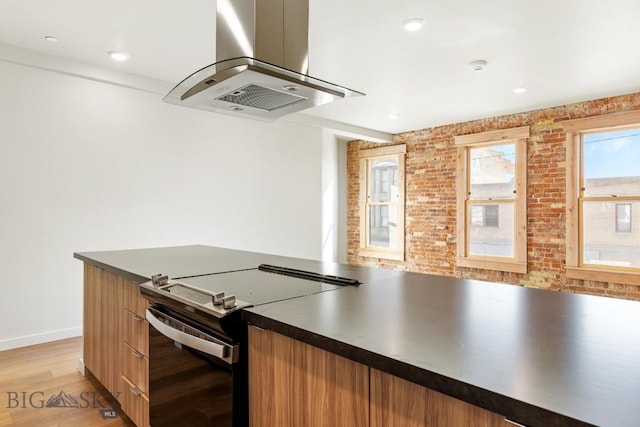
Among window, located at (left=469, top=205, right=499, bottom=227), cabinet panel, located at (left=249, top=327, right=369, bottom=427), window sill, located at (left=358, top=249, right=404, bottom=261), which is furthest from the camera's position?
window sill, located at (left=358, top=249, right=404, bottom=261)

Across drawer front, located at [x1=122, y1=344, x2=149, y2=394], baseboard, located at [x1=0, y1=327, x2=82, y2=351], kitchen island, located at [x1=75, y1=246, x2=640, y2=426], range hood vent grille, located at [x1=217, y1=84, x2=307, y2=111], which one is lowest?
baseboard, located at [x1=0, y1=327, x2=82, y2=351]

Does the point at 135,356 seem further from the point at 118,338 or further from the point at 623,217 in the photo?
the point at 623,217

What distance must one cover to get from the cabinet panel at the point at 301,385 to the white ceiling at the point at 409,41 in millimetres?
2278

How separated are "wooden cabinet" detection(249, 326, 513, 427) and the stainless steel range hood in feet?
3.35

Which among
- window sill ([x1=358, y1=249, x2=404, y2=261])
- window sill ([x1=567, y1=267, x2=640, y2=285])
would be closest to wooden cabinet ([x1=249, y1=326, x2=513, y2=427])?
window sill ([x1=567, y1=267, x2=640, y2=285])

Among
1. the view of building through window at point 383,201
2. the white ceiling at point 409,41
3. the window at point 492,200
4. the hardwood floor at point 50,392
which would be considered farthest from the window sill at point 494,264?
the hardwood floor at point 50,392

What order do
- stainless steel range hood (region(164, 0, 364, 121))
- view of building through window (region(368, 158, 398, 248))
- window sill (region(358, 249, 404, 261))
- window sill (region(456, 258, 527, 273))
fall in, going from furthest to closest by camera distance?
view of building through window (region(368, 158, 398, 248)) < window sill (region(358, 249, 404, 261)) < window sill (region(456, 258, 527, 273)) < stainless steel range hood (region(164, 0, 364, 121))

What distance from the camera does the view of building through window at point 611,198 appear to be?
433cm

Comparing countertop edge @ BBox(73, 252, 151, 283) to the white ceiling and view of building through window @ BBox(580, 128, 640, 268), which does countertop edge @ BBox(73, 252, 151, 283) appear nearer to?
the white ceiling

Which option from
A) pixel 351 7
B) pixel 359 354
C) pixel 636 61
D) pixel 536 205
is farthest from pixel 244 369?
pixel 536 205

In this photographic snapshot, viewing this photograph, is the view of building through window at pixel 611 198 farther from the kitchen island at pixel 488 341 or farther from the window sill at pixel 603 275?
the kitchen island at pixel 488 341

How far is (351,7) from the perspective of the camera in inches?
103

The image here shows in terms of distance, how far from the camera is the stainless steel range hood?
5.36ft

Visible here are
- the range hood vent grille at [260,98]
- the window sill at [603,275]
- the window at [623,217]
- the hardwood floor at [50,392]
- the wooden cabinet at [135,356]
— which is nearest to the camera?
the range hood vent grille at [260,98]
